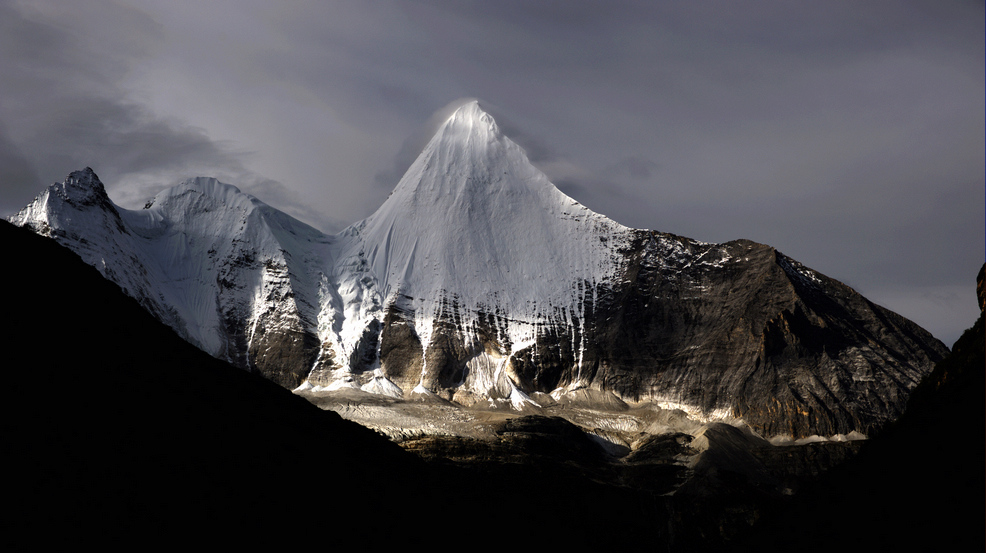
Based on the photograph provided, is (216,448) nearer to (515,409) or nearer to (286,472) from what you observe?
(286,472)

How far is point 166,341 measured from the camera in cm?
5378

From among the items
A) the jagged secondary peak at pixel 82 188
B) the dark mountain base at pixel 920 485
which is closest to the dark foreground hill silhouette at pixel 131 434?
the dark mountain base at pixel 920 485

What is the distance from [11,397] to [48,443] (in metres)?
3.12

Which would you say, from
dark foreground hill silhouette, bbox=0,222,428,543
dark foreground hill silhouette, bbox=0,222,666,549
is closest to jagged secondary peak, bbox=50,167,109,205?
dark foreground hill silhouette, bbox=0,222,666,549

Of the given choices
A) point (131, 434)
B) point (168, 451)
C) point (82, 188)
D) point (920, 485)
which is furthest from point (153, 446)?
point (82, 188)

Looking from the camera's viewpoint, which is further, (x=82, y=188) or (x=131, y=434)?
(x=82, y=188)

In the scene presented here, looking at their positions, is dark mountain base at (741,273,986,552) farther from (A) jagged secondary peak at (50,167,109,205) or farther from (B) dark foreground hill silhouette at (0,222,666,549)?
(A) jagged secondary peak at (50,167,109,205)

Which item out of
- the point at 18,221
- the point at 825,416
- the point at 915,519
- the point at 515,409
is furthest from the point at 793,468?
the point at 18,221

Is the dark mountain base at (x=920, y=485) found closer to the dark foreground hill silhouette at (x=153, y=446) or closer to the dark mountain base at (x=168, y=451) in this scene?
the dark mountain base at (x=168, y=451)

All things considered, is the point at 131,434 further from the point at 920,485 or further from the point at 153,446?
the point at 920,485

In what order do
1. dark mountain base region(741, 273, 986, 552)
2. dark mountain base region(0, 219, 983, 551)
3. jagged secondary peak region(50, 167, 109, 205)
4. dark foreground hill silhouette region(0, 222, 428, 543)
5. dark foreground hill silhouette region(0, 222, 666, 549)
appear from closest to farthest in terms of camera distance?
dark mountain base region(741, 273, 986, 552) → dark mountain base region(0, 219, 983, 551) → dark foreground hill silhouette region(0, 222, 428, 543) → dark foreground hill silhouette region(0, 222, 666, 549) → jagged secondary peak region(50, 167, 109, 205)

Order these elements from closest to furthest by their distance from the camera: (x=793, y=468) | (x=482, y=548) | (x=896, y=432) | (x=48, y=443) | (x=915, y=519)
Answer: (x=915, y=519) → (x=48, y=443) → (x=896, y=432) → (x=482, y=548) → (x=793, y=468)

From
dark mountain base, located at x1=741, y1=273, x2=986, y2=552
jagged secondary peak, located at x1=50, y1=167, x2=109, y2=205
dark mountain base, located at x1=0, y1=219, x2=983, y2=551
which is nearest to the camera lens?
dark mountain base, located at x1=741, y1=273, x2=986, y2=552

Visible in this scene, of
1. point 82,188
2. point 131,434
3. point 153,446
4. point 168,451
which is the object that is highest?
point 82,188
